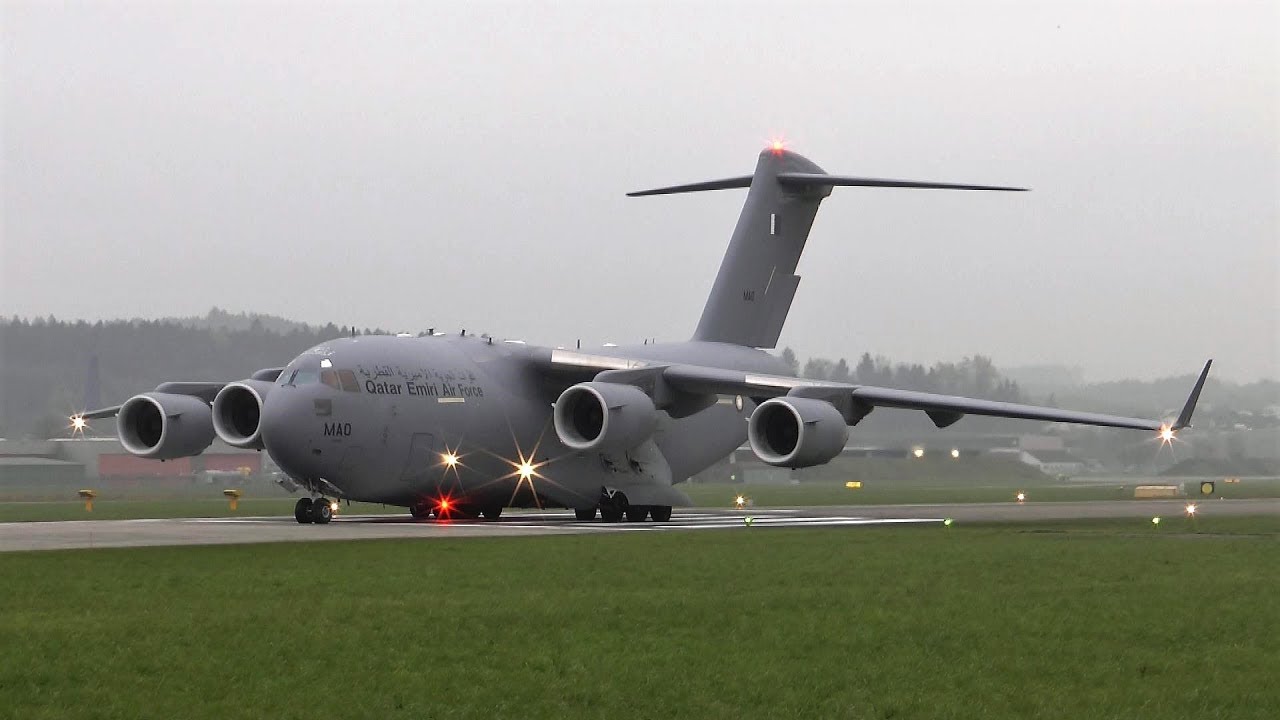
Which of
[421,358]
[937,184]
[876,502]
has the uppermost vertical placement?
[937,184]

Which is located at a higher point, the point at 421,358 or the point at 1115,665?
the point at 421,358

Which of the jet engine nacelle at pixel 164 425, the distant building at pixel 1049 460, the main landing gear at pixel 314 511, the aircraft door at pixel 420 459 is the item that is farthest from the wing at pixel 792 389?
the distant building at pixel 1049 460

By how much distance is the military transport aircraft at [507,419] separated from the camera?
27.2 metres

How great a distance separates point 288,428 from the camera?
26266mm

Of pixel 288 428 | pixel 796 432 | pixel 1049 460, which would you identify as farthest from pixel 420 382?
pixel 1049 460

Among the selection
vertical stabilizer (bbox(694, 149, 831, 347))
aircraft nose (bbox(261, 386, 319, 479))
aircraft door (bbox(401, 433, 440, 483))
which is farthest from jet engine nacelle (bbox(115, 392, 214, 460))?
vertical stabilizer (bbox(694, 149, 831, 347))

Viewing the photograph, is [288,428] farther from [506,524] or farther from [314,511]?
[506,524]

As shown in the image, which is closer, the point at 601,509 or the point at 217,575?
the point at 217,575

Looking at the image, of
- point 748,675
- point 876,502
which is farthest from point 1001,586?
point 876,502

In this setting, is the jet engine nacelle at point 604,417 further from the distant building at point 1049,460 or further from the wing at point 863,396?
the distant building at point 1049,460

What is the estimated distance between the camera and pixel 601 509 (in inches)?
1230

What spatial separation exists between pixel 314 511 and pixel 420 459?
1.95 metres

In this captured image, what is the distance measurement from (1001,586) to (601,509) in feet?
52.7

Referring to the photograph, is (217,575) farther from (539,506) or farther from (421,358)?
(539,506)
